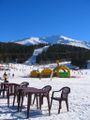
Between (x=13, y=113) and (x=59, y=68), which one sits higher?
(x=59, y=68)

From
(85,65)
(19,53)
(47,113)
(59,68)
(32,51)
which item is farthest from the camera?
(32,51)

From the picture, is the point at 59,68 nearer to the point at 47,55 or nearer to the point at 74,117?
the point at 74,117

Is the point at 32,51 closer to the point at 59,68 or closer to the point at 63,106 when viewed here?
the point at 59,68

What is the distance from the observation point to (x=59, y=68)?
44.4 metres

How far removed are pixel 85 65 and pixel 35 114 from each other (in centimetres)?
9685

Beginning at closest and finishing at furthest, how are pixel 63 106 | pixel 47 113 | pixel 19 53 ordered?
pixel 47 113
pixel 63 106
pixel 19 53

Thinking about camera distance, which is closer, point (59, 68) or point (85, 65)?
point (59, 68)

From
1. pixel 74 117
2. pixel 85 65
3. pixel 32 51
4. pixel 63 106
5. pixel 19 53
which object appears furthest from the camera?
pixel 32 51

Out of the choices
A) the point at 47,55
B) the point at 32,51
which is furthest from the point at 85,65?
the point at 32,51

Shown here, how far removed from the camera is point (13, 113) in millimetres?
10430

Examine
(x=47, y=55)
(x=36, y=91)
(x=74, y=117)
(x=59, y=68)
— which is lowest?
(x=74, y=117)

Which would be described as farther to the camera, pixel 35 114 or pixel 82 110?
pixel 82 110

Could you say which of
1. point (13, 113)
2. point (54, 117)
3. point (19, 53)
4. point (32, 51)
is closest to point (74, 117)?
point (54, 117)

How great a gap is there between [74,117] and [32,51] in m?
186
